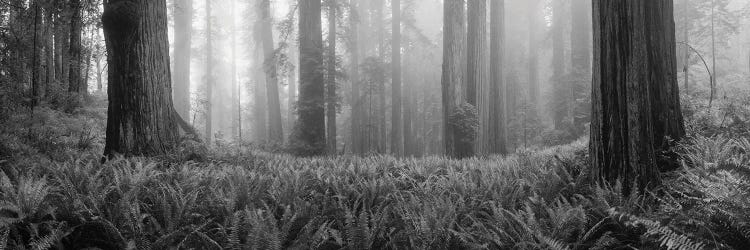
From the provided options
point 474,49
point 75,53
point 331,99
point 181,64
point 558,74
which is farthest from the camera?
point 181,64

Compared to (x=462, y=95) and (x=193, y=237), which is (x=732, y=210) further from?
(x=462, y=95)

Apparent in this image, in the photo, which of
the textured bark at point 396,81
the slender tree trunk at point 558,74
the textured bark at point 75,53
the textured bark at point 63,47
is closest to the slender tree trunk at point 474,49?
the textured bark at point 75,53

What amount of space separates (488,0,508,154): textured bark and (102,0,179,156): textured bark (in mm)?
10224

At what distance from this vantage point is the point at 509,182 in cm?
450

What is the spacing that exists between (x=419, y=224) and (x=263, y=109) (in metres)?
30.4

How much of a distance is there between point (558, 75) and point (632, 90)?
2247 centimetres

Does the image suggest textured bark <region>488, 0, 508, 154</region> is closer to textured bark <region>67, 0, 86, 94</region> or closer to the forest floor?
the forest floor

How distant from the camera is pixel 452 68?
35.0 feet

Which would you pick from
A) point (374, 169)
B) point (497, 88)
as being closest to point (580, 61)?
point (497, 88)

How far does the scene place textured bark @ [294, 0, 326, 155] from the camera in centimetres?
1258

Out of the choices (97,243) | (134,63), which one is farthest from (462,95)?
(97,243)

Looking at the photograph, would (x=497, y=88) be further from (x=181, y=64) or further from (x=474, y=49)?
(x=181, y=64)

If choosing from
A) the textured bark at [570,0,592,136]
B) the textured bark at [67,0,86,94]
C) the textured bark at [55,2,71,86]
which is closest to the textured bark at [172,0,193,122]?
the textured bark at [55,2,71,86]

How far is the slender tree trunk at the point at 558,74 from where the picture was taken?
68.1 ft
